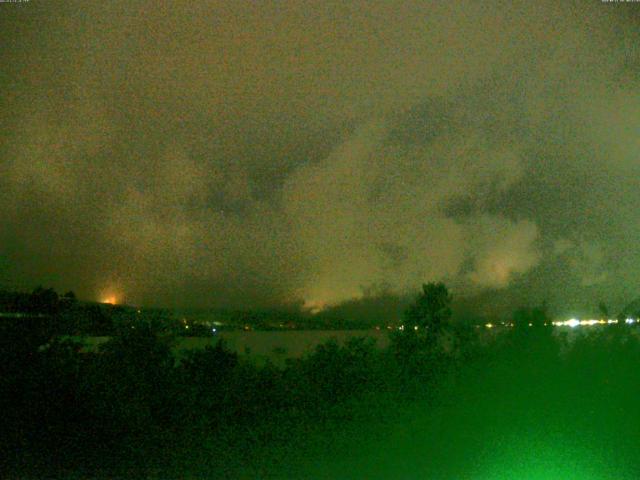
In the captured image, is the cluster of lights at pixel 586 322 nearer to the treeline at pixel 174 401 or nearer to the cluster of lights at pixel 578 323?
the cluster of lights at pixel 578 323

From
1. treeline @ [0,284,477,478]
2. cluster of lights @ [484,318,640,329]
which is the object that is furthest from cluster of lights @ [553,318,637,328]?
treeline @ [0,284,477,478]

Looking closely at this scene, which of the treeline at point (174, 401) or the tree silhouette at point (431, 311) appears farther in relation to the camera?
the tree silhouette at point (431, 311)

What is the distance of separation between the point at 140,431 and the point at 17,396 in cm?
169

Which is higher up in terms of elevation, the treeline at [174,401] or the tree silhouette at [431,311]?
the tree silhouette at [431,311]

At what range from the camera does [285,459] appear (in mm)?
8539

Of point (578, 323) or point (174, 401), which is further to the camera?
point (578, 323)

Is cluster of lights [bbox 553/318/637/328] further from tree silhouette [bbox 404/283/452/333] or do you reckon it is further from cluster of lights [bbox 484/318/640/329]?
tree silhouette [bbox 404/283/452/333]

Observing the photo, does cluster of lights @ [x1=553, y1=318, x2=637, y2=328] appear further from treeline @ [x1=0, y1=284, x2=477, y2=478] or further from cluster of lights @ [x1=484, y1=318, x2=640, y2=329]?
treeline @ [x1=0, y1=284, x2=477, y2=478]

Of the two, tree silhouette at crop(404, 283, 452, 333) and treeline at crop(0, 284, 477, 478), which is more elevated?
tree silhouette at crop(404, 283, 452, 333)

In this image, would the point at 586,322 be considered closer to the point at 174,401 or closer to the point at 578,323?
the point at 578,323

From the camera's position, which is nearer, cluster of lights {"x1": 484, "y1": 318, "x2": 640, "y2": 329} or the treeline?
the treeline

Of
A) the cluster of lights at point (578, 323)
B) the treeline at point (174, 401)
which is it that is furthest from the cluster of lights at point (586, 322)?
the treeline at point (174, 401)

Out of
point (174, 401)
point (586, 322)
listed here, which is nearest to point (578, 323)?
point (586, 322)

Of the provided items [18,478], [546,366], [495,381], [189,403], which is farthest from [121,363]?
[546,366]
